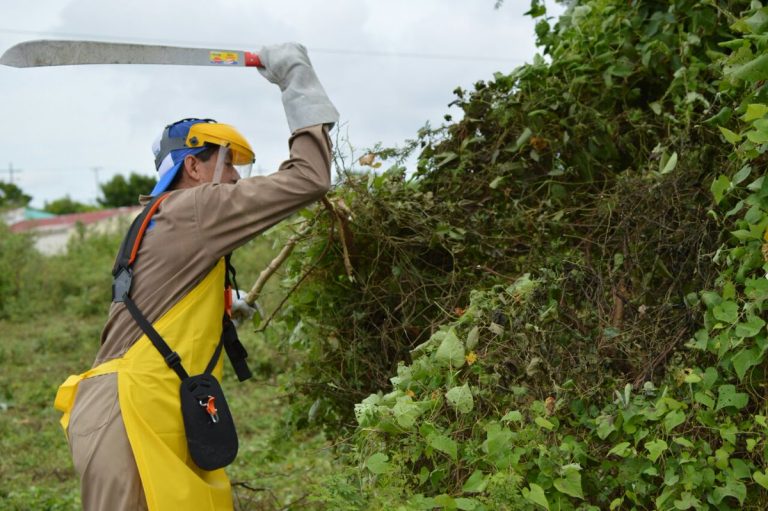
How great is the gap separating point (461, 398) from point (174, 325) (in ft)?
2.95

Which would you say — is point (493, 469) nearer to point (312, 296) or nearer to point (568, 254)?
point (568, 254)

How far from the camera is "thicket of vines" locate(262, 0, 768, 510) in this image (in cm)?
249

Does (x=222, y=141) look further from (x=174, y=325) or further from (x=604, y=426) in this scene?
(x=604, y=426)

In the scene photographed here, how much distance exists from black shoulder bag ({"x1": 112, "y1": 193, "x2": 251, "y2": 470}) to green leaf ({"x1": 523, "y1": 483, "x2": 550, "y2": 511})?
3.06ft

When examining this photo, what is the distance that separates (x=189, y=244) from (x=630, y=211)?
152 centimetres

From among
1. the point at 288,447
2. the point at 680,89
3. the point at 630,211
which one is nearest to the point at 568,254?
the point at 630,211

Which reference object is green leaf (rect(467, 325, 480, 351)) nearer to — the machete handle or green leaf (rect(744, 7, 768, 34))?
the machete handle

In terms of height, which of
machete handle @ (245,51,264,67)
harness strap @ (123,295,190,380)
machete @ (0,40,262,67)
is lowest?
harness strap @ (123,295,190,380)

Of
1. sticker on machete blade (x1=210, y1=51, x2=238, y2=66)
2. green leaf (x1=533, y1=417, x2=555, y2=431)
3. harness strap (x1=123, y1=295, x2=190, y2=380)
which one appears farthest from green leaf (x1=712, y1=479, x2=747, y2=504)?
sticker on machete blade (x1=210, y1=51, x2=238, y2=66)

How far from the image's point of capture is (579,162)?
145 inches

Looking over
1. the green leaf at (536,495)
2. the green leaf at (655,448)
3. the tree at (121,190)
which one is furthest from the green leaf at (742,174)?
the tree at (121,190)

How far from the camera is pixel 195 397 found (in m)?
2.69

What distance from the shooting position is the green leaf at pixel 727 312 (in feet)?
8.16

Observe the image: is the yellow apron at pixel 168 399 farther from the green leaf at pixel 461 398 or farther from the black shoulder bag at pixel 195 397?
the green leaf at pixel 461 398
